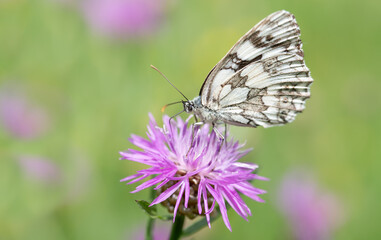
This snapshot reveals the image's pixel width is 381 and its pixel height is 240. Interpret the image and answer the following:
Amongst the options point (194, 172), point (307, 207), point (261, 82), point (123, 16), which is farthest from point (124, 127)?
point (194, 172)

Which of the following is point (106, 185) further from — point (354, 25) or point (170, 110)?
point (354, 25)

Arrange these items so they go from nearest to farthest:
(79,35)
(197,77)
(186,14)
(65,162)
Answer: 1. (65,162)
2. (79,35)
3. (197,77)
4. (186,14)

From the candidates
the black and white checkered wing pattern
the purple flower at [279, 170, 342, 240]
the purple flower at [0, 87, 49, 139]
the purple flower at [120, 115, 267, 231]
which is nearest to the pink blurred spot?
the purple flower at [0, 87, 49, 139]

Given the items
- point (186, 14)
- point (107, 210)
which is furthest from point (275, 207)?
point (186, 14)

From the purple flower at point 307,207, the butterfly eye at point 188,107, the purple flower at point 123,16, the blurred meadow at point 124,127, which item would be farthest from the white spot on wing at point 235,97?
the purple flower at point 123,16

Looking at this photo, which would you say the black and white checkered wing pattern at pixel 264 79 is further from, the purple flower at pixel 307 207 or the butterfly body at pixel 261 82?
the purple flower at pixel 307 207

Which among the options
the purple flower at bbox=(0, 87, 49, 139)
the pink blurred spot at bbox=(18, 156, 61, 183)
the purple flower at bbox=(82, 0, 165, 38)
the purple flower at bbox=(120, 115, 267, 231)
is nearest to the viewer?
the purple flower at bbox=(120, 115, 267, 231)

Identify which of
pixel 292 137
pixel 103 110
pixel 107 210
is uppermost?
pixel 103 110

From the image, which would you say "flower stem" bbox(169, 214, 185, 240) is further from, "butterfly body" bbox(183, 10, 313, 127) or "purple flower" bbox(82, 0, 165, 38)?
"purple flower" bbox(82, 0, 165, 38)

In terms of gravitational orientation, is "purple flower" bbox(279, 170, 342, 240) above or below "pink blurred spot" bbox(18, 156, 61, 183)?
below
